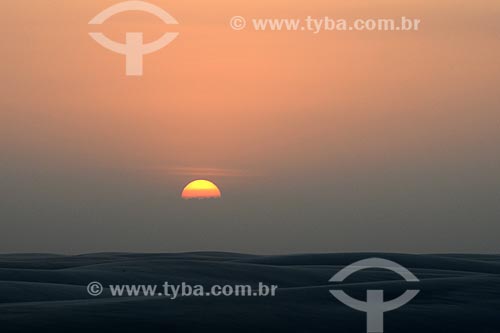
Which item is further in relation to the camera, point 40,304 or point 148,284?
point 148,284

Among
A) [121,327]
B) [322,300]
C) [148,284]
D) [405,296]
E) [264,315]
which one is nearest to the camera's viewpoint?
[121,327]

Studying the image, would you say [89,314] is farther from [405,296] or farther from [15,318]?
[405,296]

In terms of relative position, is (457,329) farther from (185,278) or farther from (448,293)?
(185,278)

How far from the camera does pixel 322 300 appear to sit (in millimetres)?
56312

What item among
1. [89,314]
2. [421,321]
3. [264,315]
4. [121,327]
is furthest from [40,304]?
[421,321]

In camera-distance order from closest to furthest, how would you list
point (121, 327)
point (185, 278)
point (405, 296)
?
point (121, 327), point (405, 296), point (185, 278)

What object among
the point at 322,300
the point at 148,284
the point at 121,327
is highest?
the point at 148,284

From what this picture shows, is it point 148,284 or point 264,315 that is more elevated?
point 148,284

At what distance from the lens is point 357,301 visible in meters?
57.4

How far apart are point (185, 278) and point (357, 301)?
91.3 feet

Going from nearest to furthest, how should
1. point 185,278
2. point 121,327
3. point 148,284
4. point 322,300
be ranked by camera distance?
point 121,327
point 322,300
point 148,284
point 185,278

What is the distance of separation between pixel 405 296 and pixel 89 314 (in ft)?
76.6

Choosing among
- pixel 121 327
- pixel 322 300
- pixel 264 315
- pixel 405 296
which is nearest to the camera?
pixel 121 327

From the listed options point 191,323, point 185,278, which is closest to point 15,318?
point 191,323
